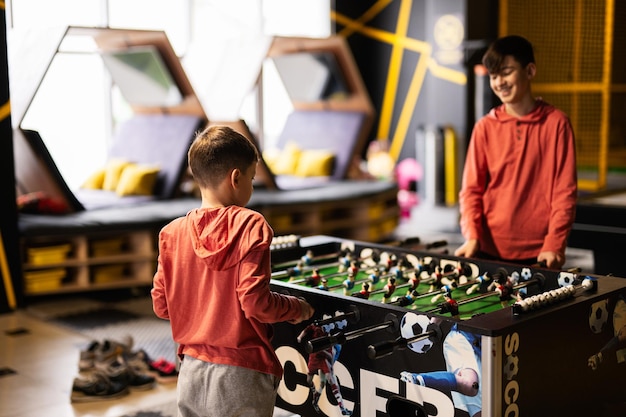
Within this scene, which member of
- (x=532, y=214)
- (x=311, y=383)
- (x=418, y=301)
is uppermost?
(x=532, y=214)

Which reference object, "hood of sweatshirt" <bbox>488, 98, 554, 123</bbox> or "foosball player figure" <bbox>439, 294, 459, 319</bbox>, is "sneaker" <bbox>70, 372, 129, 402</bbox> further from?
"hood of sweatshirt" <bbox>488, 98, 554, 123</bbox>

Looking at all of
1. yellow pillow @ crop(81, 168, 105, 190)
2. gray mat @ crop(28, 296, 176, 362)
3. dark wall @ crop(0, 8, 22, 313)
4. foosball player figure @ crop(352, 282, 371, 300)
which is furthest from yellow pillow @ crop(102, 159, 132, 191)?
foosball player figure @ crop(352, 282, 371, 300)

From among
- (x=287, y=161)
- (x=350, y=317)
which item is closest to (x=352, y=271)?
(x=350, y=317)

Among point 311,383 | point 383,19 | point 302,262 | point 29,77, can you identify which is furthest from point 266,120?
point 311,383

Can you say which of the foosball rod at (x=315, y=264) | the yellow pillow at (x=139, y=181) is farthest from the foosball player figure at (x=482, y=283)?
the yellow pillow at (x=139, y=181)

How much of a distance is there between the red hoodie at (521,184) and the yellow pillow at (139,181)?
375 centimetres

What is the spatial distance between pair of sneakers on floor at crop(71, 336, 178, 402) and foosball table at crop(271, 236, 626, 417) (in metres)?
1.31

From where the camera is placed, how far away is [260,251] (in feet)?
6.66

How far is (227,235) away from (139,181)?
456cm

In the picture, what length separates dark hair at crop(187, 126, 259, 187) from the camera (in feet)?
6.74

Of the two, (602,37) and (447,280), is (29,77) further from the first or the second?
(602,37)

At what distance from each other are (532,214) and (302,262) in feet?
3.07

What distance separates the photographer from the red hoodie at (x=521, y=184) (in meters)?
3.05

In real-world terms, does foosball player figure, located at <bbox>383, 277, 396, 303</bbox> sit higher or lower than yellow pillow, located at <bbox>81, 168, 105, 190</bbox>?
higher
